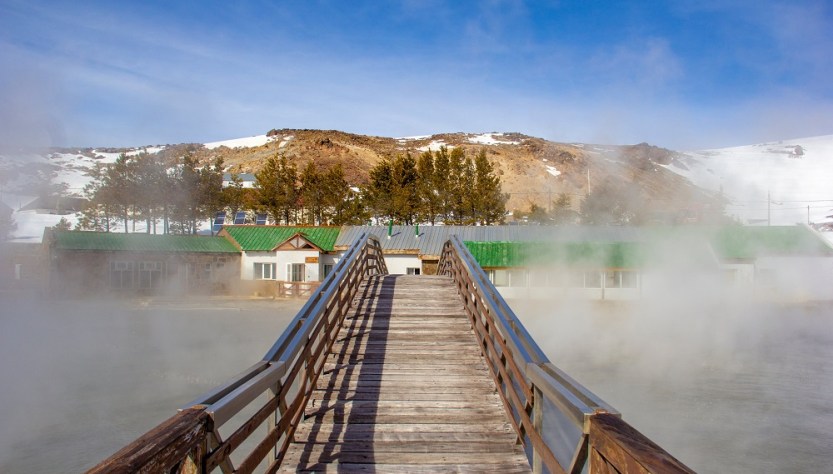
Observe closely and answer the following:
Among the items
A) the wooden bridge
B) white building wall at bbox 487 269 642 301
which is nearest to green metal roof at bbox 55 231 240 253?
white building wall at bbox 487 269 642 301

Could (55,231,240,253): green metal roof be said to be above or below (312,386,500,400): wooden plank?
above

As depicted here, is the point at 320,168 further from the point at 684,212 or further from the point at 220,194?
the point at 684,212

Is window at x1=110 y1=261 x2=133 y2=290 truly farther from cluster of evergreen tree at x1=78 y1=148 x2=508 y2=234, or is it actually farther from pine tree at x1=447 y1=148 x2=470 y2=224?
pine tree at x1=447 y1=148 x2=470 y2=224

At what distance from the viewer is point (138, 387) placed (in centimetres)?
1498

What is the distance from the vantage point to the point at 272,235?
34438 millimetres

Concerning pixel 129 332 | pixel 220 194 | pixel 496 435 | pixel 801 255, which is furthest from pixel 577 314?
pixel 220 194

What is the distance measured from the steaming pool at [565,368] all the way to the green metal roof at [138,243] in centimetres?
399

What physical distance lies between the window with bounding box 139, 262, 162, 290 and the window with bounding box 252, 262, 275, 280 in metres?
5.10

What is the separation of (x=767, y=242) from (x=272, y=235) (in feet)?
93.1

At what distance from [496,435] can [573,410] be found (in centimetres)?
200

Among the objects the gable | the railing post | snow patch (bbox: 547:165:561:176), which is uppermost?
snow patch (bbox: 547:165:561:176)

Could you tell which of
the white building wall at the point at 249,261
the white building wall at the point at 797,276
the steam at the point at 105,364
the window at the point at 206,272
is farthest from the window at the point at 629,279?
the window at the point at 206,272

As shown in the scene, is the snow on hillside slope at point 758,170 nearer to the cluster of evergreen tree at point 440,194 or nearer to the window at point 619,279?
the window at point 619,279

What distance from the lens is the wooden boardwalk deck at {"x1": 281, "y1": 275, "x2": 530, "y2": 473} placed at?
3.89m
